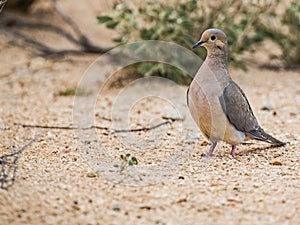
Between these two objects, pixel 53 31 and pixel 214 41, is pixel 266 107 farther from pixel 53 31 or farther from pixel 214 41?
pixel 53 31

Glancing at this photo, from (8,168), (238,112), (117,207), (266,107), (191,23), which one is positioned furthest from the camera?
(191,23)

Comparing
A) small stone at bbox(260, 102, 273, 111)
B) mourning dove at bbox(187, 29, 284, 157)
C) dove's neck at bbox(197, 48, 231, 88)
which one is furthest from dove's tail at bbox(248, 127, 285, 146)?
small stone at bbox(260, 102, 273, 111)

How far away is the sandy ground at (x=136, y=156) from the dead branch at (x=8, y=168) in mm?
57

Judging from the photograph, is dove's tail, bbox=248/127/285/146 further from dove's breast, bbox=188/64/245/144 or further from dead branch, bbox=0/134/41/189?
dead branch, bbox=0/134/41/189

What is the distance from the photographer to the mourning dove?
4.03 m

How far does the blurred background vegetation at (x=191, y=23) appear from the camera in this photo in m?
6.23

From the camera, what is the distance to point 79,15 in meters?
8.65

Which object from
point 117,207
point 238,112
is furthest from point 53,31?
point 117,207

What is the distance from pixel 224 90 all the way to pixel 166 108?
1.66m

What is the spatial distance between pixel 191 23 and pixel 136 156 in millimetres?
2484

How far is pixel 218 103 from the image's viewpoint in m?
4.03

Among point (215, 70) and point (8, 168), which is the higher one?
point (215, 70)

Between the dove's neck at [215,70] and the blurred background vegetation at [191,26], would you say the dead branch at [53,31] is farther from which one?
the dove's neck at [215,70]

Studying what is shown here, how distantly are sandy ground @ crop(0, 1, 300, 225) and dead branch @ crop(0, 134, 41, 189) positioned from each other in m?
0.06
